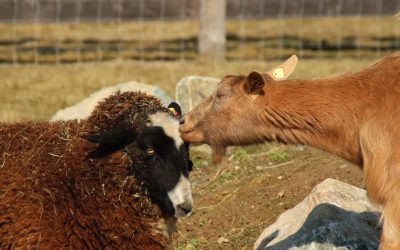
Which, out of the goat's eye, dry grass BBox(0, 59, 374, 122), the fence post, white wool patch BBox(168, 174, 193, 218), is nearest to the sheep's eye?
white wool patch BBox(168, 174, 193, 218)

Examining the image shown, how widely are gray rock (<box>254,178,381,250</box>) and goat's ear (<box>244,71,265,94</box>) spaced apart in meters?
1.26

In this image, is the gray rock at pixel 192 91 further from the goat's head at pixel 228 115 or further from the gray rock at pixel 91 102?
the goat's head at pixel 228 115

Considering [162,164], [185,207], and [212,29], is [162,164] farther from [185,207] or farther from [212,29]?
[212,29]

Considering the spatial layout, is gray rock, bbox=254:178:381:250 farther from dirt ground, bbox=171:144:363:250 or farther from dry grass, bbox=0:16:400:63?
dry grass, bbox=0:16:400:63

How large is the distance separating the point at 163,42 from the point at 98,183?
1466 centimetres

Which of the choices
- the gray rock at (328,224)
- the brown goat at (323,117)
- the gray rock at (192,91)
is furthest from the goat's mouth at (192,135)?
the gray rock at (192,91)

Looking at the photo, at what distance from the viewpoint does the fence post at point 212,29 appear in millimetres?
16750

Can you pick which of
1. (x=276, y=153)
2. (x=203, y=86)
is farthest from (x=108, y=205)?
(x=203, y=86)

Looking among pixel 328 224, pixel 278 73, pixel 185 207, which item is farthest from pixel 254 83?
pixel 328 224

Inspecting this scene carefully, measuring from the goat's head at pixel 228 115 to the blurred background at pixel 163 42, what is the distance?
6231 millimetres

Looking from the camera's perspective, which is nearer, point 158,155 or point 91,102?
point 158,155

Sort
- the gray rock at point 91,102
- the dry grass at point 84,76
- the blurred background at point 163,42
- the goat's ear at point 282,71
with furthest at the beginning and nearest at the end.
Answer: the blurred background at point 163,42 < the dry grass at point 84,76 < the gray rock at point 91,102 < the goat's ear at point 282,71

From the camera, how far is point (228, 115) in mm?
6645

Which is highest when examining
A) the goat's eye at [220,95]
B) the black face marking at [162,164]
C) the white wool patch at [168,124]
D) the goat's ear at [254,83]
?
the goat's ear at [254,83]
